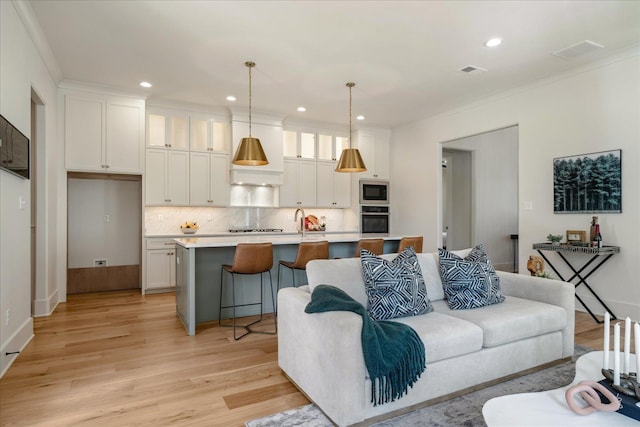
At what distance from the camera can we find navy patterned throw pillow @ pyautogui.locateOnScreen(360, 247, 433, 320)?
244 cm

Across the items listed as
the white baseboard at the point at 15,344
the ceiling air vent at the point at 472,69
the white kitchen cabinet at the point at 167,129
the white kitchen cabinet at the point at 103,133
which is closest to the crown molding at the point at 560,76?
Answer: the ceiling air vent at the point at 472,69

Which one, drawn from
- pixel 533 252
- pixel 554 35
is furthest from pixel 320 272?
pixel 533 252

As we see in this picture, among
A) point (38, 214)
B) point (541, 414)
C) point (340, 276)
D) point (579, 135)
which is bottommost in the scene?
point (541, 414)

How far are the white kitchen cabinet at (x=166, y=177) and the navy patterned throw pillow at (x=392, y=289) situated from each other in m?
4.12

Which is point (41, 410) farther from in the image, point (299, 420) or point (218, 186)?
point (218, 186)

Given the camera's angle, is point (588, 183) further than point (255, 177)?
A: No

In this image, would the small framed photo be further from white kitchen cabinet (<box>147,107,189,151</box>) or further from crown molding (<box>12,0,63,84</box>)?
crown molding (<box>12,0,63,84</box>)

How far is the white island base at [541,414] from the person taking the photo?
1412 millimetres

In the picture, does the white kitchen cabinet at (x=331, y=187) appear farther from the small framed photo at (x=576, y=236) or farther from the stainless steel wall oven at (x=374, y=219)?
the small framed photo at (x=576, y=236)

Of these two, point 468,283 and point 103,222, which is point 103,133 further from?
point 468,283

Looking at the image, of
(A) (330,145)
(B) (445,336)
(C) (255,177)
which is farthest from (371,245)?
(A) (330,145)

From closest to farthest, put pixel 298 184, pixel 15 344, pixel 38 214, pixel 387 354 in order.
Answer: pixel 387 354 < pixel 15 344 < pixel 38 214 < pixel 298 184

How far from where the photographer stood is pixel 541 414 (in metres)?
1.48

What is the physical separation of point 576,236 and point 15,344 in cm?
561
